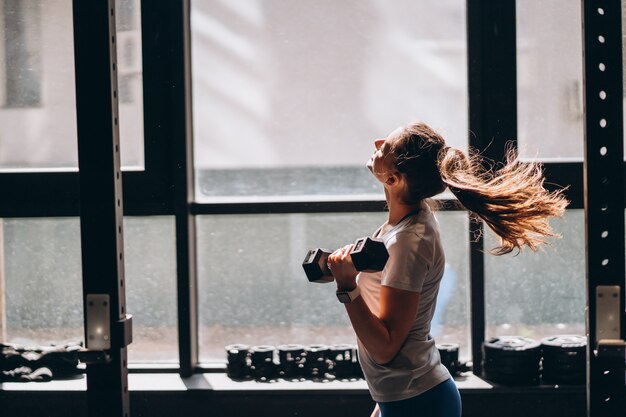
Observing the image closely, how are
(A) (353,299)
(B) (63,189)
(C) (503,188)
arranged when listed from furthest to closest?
(B) (63,189)
(C) (503,188)
(A) (353,299)

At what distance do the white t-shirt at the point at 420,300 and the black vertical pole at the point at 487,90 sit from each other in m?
1.40

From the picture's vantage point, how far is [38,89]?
3.18 metres

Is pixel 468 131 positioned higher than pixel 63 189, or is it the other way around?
pixel 468 131

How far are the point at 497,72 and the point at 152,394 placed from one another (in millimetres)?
1896

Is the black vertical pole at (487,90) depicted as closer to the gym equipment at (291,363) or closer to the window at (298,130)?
the window at (298,130)

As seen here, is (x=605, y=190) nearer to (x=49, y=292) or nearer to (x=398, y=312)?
(x=398, y=312)

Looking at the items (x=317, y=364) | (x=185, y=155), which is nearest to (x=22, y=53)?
(x=185, y=155)

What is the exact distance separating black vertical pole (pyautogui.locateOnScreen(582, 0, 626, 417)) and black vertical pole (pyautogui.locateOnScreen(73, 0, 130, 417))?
90 cm

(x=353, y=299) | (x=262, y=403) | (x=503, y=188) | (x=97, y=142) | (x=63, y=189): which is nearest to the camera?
(x=97, y=142)

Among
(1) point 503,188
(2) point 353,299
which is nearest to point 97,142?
(2) point 353,299

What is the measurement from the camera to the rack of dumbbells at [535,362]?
113 inches

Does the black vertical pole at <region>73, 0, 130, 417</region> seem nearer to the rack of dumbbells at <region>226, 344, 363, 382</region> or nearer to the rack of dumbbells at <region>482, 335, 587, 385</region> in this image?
the rack of dumbbells at <region>226, 344, 363, 382</region>

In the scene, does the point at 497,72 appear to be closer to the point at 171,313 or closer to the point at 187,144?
the point at 187,144

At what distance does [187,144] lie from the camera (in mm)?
3082
